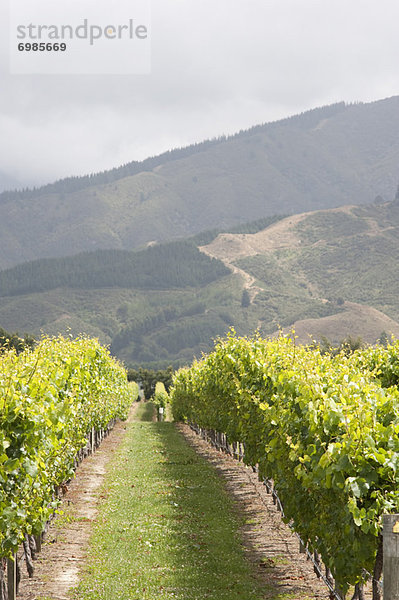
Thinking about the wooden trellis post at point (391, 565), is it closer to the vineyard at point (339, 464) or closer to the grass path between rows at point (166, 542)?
the vineyard at point (339, 464)

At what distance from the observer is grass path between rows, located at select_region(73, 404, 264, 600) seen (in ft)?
34.4

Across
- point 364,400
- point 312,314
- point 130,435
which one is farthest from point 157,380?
point 364,400

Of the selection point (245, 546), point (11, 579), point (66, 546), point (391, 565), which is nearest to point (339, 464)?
point (391, 565)

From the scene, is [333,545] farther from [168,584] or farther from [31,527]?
[31,527]

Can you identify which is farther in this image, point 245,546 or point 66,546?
point 245,546

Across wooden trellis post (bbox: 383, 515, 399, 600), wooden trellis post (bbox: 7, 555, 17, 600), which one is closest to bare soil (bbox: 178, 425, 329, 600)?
wooden trellis post (bbox: 7, 555, 17, 600)

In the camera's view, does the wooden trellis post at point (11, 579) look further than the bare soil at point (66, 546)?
No

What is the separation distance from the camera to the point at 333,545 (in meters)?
8.31

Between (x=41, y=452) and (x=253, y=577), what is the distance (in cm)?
429

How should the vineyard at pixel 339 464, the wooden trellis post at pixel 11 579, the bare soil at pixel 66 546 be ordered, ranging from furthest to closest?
the bare soil at pixel 66 546, the wooden trellis post at pixel 11 579, the vineyard at pixel 339 464

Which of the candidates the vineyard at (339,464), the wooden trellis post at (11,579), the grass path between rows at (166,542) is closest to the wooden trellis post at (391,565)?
the vineyard at (339,464)

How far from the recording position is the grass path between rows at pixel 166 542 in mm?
10484

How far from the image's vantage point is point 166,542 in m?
13.4

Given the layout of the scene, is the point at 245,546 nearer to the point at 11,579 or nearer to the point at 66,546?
the point at 66,546
